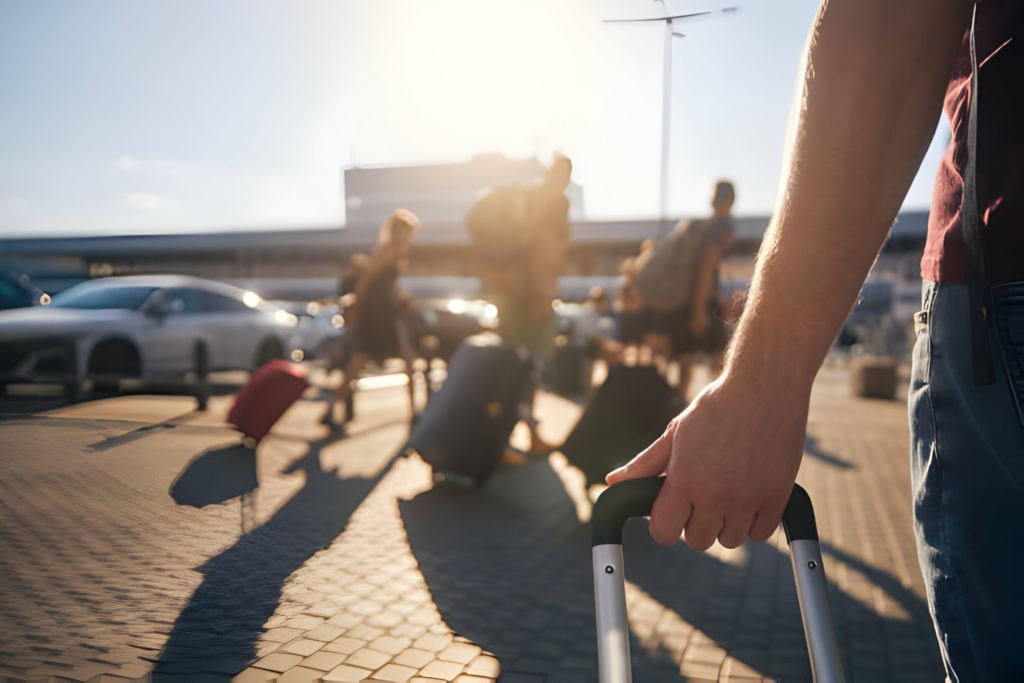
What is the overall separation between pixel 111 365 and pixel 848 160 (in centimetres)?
111

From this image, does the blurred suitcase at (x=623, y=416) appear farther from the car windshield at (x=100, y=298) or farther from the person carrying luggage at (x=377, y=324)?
the person carrying luggage at (x=377, y=324)

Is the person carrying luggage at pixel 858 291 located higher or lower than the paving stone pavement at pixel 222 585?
higher

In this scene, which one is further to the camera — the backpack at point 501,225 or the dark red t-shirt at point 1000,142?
the backpack at point 501,225

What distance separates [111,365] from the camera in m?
1.15

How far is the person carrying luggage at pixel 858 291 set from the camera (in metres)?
0.80

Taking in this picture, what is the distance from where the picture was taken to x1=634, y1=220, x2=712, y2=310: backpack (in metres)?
4.38

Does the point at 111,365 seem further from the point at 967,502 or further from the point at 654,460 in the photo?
the point at 967,502

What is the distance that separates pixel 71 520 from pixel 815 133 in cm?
112

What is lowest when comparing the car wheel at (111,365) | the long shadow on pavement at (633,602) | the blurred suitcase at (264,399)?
the long shadow on pavement at (633,602)

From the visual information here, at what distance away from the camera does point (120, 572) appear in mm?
998

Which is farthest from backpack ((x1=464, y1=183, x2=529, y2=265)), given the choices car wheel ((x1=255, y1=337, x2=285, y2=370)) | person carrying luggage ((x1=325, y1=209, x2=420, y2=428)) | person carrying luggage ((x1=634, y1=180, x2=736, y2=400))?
person carrying luggage ((x1=325, y1=209, x2=420, y2=428))

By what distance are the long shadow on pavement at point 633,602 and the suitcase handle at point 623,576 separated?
522 millimetres

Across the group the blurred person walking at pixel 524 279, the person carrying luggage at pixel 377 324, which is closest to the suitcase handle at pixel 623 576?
the blurred person walking at pixel 524 279

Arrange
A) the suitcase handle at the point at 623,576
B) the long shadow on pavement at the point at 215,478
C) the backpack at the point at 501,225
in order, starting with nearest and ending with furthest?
the suitcase handle at the point at 623,576, the long shadow on pavement at the point at 215,478, the backpack at the point at 501,225
